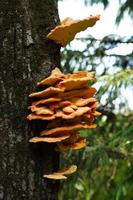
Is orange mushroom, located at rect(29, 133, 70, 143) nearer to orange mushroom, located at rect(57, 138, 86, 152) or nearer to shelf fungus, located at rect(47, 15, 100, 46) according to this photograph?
orange mushroom, located at rect(57, 138, 86, 152)

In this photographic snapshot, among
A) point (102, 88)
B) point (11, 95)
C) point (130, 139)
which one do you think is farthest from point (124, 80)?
point (11, 95)

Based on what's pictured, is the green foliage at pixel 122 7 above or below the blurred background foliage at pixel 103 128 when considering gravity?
above

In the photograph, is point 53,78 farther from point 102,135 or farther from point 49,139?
point 102,135

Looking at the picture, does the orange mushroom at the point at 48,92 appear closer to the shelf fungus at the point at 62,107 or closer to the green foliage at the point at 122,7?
the shelf fungus at the point at 62,107

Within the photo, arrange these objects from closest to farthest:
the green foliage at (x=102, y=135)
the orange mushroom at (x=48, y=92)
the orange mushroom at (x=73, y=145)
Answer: the orange mushroom at (x=48, y=92) → the orange mushroom at (x=73, y=145) → the green foliage at (x=102, y=135)

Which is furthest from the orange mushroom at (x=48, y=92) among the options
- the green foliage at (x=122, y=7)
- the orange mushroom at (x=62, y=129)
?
the green foliage at (x=122, y=7)

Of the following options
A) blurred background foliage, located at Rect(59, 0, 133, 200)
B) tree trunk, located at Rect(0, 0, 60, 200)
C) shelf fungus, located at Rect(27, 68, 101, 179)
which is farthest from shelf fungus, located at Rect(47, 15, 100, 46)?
blurred background foliage, located at Rect(59, 0, 133, 200)

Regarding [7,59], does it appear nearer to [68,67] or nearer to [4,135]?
[4,135]
